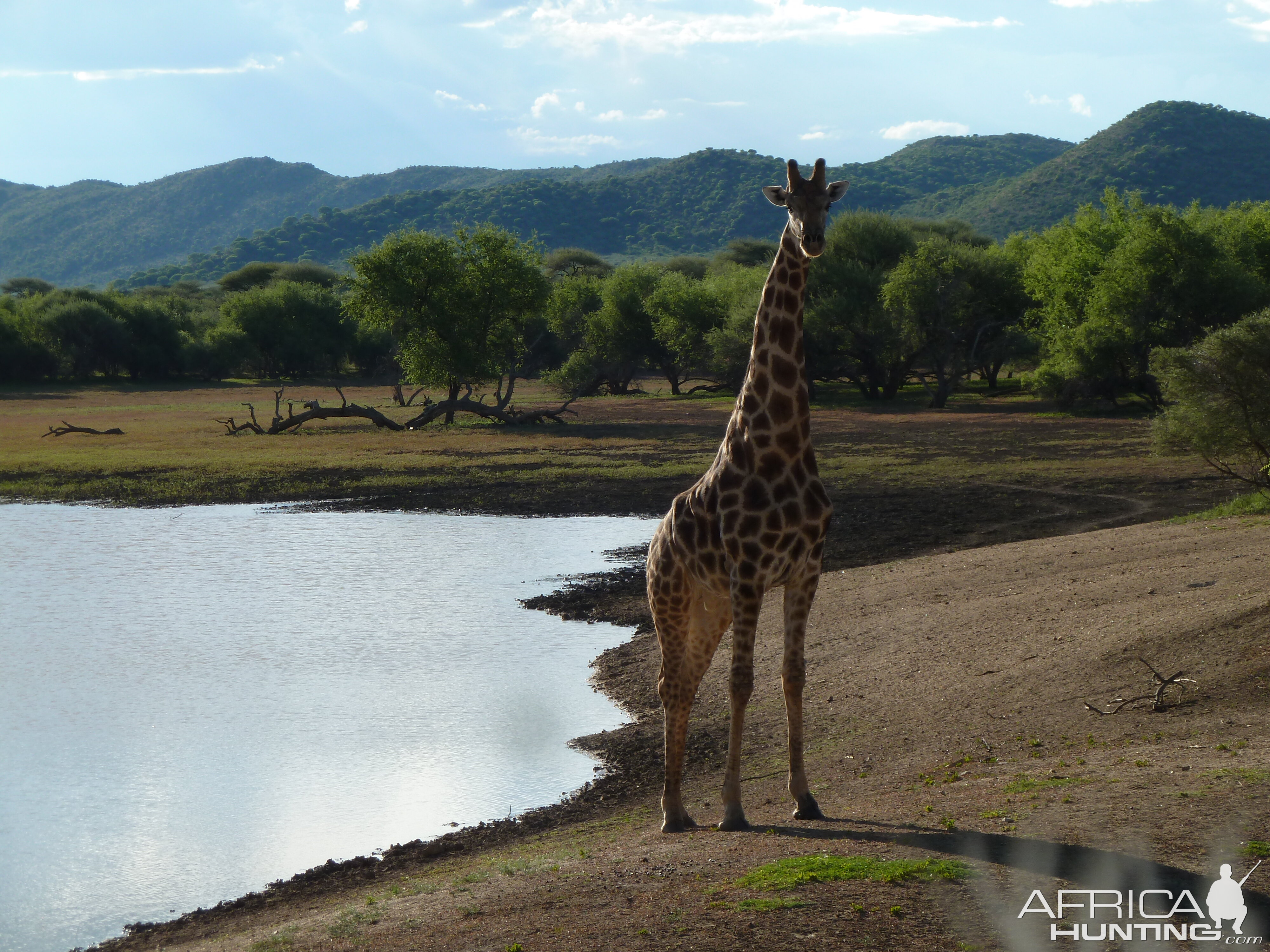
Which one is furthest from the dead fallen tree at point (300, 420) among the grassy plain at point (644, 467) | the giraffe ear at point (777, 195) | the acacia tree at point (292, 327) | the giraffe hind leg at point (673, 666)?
the giraffe ear at point (777, 195)

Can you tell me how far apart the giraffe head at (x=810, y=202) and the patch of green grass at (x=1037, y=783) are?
3607 millimetres

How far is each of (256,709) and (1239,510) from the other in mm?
14775

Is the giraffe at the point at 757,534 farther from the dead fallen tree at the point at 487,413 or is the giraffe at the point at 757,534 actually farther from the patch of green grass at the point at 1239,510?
the dead fallen tree at the point at 487,413

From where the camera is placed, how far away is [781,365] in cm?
801

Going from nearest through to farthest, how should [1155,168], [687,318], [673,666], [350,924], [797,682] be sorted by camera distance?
[350,924] → [797,682] → [673,666] → [687,318] → [1155,168]

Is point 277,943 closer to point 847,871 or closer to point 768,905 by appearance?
point 768,905

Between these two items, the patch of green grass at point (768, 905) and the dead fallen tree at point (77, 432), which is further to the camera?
the dead fallen tree at point (77, 432)

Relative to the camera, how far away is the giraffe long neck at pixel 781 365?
7848 mm

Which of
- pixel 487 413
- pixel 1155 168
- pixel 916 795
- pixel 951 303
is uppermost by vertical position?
pixel 1155 168

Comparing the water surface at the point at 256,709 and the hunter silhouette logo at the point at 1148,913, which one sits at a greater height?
the hunter silhouette logo at the point at 1148,913

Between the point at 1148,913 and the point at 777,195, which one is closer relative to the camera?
the point at 1148,913

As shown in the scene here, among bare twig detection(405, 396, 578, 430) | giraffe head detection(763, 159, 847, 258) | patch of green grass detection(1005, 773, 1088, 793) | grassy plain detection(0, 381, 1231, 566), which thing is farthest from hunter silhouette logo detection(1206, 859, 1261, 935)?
bare twig detection(405, 396, 578, 430)

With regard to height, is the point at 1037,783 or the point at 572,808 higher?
the point at 1037,783

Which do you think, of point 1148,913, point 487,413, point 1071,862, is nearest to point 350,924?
point 1071,862
